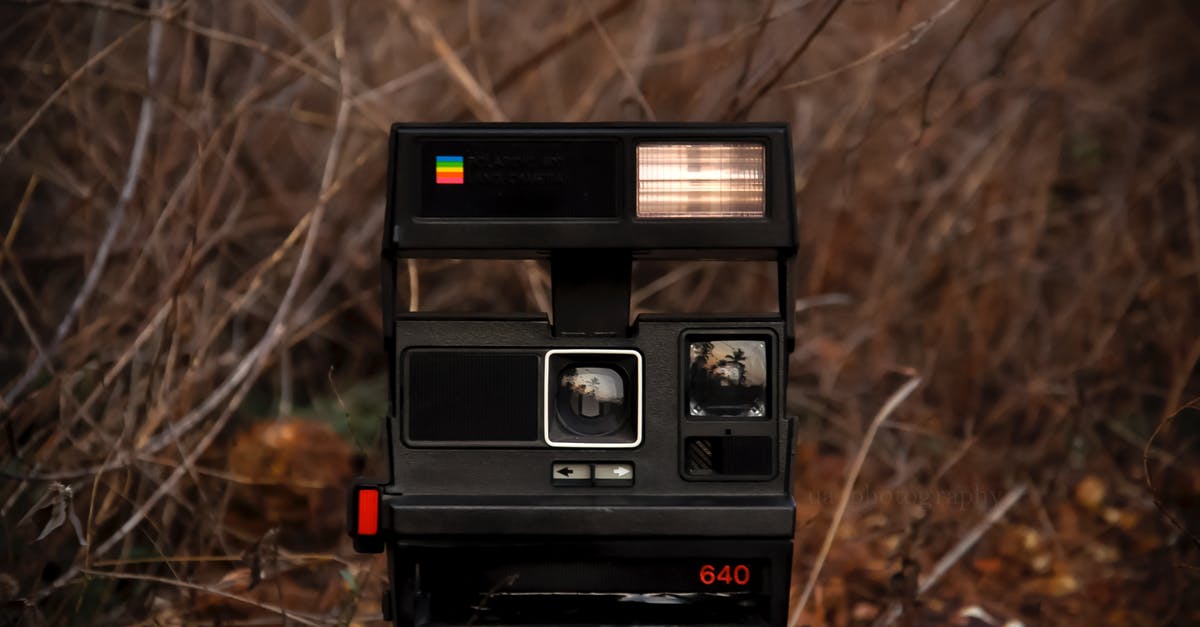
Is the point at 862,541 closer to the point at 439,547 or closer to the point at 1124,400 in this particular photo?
the point at 1124,400

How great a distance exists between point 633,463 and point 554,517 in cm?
18

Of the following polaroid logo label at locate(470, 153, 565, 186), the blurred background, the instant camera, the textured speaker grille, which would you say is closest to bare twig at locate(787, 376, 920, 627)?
the blurred background

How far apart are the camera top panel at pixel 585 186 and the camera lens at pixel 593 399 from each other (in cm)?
24

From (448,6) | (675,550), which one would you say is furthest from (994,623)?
(448,6)

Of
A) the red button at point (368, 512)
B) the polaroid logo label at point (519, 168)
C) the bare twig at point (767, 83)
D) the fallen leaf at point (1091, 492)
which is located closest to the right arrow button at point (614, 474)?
the red button at point (368, 512)

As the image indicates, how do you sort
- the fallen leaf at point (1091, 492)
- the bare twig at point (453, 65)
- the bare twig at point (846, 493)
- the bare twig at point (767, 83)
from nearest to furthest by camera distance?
the bare twig at point (846, 493) → the bare twig at point (767, 83) → the bare twig at point (453, 65) → the fallen leaf at point (1091, 492)

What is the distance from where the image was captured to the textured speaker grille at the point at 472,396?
2.37 m

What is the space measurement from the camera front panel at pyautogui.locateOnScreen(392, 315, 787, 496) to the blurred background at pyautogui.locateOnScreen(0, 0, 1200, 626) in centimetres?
119

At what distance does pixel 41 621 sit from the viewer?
313 centimetres

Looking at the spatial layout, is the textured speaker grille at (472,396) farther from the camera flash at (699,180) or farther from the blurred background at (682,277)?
the blurred background at (682,277)

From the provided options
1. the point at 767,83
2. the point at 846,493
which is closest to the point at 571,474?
→ the point at 846,493

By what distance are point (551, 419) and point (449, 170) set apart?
0.48 metres

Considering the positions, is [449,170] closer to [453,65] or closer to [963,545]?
[453,65]

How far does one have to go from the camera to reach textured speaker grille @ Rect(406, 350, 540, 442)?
2.37 metres
